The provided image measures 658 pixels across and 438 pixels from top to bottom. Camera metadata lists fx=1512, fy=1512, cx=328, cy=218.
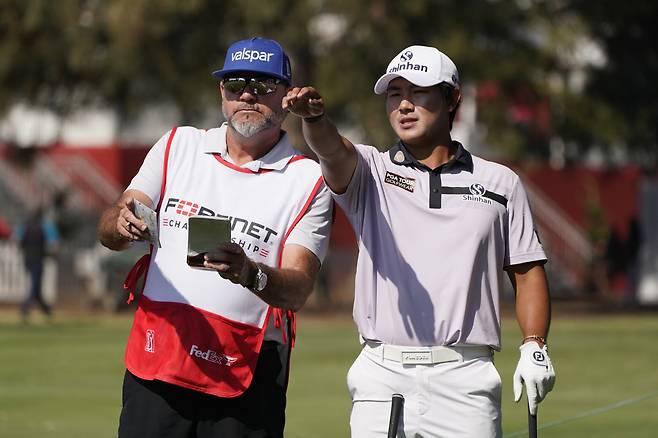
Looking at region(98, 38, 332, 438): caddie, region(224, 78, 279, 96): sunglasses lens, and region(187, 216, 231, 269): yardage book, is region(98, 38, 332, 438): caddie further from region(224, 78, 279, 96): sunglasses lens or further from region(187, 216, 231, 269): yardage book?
region(187, 216, 231, 269): yardage book

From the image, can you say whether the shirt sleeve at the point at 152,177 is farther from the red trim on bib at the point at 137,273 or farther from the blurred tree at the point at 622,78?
the blurred tree at the point at 622,78

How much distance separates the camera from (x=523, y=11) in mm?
27469

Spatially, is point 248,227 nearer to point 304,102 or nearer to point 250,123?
point 250,123

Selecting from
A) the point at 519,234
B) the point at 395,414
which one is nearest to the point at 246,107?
the point at 519,234

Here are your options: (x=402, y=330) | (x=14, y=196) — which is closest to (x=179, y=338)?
(x=402, y=330)

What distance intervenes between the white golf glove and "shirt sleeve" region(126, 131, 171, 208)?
5.56 ft

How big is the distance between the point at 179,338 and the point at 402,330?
3.13ft

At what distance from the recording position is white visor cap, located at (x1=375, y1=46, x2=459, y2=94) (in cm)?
620

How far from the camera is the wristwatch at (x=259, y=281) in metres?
5.89

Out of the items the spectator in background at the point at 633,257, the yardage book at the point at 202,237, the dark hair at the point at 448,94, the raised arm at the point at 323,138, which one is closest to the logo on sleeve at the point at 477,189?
the dark hair at the point at 448,94

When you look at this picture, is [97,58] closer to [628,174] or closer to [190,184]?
[628,174]

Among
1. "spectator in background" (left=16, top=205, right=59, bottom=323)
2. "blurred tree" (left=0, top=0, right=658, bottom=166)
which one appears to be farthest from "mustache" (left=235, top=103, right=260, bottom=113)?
"spectator in background" (left=16, top=205, right=59, bottom=323)

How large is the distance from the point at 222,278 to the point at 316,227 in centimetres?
48

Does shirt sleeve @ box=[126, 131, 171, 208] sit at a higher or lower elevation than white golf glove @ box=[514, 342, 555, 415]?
higher
